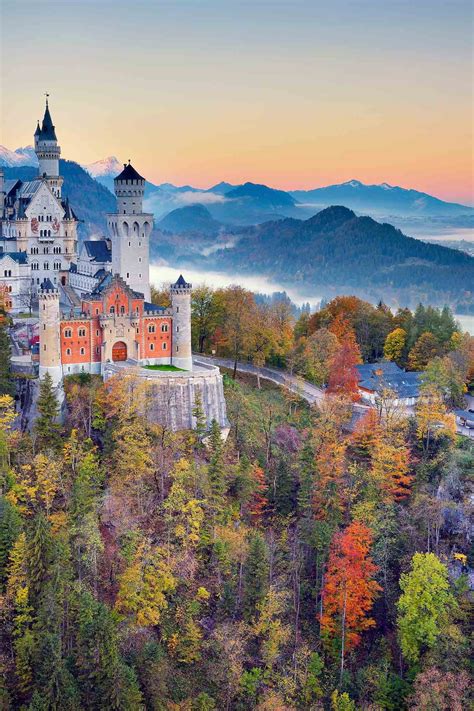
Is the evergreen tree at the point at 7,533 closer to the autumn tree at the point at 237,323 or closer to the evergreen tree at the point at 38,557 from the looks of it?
the evergreen tree at the point at 38,557

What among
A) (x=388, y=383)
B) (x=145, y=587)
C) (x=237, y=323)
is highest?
(x=237, y=323)

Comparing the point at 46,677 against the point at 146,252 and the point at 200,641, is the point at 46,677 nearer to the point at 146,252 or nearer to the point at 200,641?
the point at 200,641

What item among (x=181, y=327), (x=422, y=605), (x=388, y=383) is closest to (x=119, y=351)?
(x=181, y=327)

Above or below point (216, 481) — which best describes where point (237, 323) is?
above

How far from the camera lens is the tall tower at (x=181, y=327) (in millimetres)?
67438

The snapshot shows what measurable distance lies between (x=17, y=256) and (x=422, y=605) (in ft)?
181

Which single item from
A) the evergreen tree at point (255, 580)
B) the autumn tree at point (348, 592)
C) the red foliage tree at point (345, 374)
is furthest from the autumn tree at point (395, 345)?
the evergreen tree at point (255, 580)

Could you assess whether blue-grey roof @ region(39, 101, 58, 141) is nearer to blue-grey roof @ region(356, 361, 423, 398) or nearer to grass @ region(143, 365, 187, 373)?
grass @ region(143, 365, 187, 373)

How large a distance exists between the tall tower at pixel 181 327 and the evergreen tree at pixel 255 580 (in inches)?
835

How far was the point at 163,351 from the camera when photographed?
224 ft

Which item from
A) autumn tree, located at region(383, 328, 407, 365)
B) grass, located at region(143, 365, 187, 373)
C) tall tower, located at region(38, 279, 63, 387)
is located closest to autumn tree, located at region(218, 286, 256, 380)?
grass, located at region(143, 365, 187, 373)

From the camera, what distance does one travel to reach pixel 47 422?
189 feet

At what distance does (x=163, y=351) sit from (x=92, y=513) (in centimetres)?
2012

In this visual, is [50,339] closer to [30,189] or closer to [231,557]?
[231,557]
